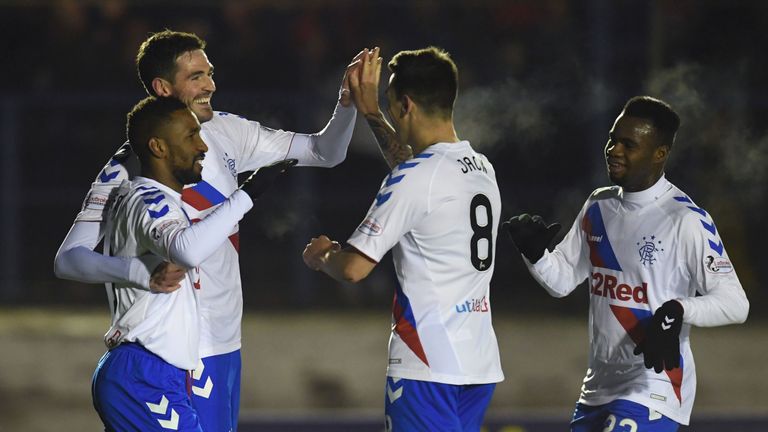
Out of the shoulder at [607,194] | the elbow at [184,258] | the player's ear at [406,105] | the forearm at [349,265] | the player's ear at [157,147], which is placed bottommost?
the forearm at [349,265]

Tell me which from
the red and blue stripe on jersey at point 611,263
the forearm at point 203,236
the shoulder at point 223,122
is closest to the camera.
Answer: the forearm at point 203,236

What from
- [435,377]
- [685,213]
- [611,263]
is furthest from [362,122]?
[435,377]

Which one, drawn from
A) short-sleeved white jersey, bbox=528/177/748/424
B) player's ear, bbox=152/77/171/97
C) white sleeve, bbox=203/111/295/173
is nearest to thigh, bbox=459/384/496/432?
short-sleeved white jersey, bbox=528/177/748/424

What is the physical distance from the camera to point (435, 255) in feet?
13.9

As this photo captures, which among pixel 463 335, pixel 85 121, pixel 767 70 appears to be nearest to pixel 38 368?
pixel 85 121

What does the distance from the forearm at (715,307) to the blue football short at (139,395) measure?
5.48ft

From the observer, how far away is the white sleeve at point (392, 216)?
13.6 feet

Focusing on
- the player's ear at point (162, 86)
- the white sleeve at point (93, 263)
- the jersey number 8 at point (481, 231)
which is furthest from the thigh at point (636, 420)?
the player's ear at point (162, 86)

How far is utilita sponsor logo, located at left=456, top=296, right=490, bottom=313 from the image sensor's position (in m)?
4.27

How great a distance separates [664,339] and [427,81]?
115 cm

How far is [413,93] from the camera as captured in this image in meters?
4.30

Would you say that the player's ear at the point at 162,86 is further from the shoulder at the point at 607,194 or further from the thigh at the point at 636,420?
the thigh at the point at 636,420

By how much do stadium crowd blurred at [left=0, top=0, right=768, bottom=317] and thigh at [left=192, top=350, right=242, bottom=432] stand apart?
6.26 metres

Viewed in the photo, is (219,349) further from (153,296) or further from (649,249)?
(649,249)
